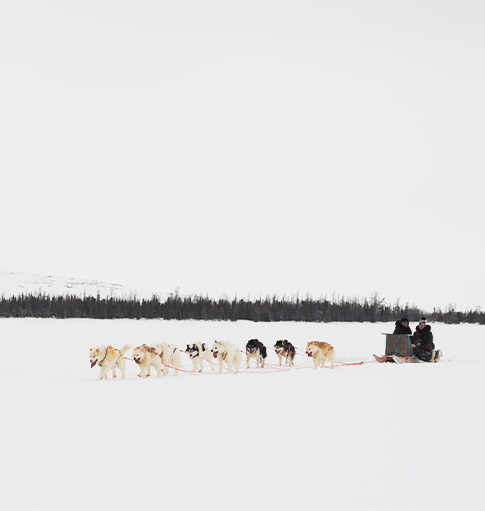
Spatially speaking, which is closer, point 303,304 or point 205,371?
point 205,371

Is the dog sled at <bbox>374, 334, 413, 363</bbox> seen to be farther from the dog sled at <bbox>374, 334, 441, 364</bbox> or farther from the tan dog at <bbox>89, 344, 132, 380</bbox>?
the tan dog at <bbox>89, 344, 132, 380</bbox>

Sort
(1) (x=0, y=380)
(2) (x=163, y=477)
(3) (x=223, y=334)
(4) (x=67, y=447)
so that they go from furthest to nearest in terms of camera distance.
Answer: (3) (x=223, y=334) < (1) (x=0, y=380) < (4) (x=67, y=447) < (2) (x=163, y=477)

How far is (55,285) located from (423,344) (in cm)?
2612

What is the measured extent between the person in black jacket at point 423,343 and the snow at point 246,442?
10.5 feet

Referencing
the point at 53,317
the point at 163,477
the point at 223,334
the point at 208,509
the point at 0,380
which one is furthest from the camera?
the point at 53,317

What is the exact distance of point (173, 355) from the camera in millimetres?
11750

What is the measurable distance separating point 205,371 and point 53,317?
15160 mm

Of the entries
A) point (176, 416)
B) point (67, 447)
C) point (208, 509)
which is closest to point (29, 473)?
point (67, 447)

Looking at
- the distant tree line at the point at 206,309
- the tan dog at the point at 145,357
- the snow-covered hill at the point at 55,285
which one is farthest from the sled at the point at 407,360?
the snow-covered hill at the point at 55,285

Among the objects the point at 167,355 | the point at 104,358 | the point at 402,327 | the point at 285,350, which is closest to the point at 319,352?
the point at 285,350

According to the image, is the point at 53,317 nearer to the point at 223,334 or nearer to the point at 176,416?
the point at 223,334

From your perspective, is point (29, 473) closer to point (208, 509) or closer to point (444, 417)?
point (208, 509)

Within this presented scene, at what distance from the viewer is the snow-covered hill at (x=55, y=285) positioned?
3319 cm

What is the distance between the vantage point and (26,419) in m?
6.64
